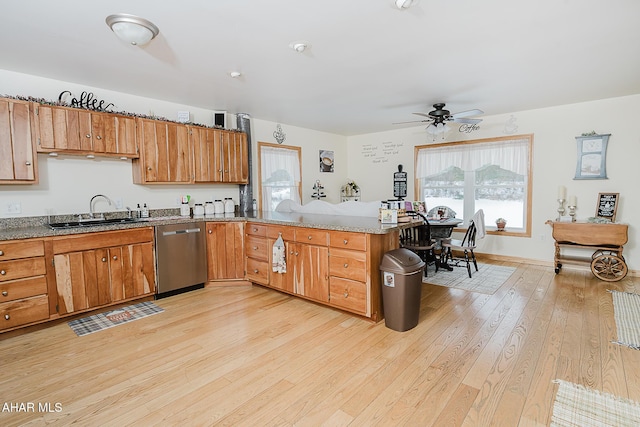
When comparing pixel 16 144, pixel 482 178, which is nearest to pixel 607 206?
pixel 482 178

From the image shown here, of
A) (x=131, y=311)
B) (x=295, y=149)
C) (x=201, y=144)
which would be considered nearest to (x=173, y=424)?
(x=131, y=311)

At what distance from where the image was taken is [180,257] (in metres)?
3.88

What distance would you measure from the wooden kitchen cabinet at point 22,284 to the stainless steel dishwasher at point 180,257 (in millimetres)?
1028

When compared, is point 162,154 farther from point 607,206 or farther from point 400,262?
point 607,206

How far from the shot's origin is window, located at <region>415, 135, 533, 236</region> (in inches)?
210

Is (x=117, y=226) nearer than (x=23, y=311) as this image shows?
No

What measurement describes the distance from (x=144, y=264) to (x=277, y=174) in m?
2.95

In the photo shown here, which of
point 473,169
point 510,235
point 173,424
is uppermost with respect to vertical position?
point 473,169

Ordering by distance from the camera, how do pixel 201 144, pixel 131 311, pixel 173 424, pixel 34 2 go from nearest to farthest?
pixel 173 424, pixel 34 2, pixel 131 311, pixel 201 144

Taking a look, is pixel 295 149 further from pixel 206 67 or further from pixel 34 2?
pixel 34 2

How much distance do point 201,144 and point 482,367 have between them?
405 centimetres

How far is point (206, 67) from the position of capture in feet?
10.3

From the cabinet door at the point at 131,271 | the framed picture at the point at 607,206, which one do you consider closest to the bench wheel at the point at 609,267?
the framed picture at the point at 607,206

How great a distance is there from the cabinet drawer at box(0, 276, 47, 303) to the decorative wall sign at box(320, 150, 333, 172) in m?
4.98
